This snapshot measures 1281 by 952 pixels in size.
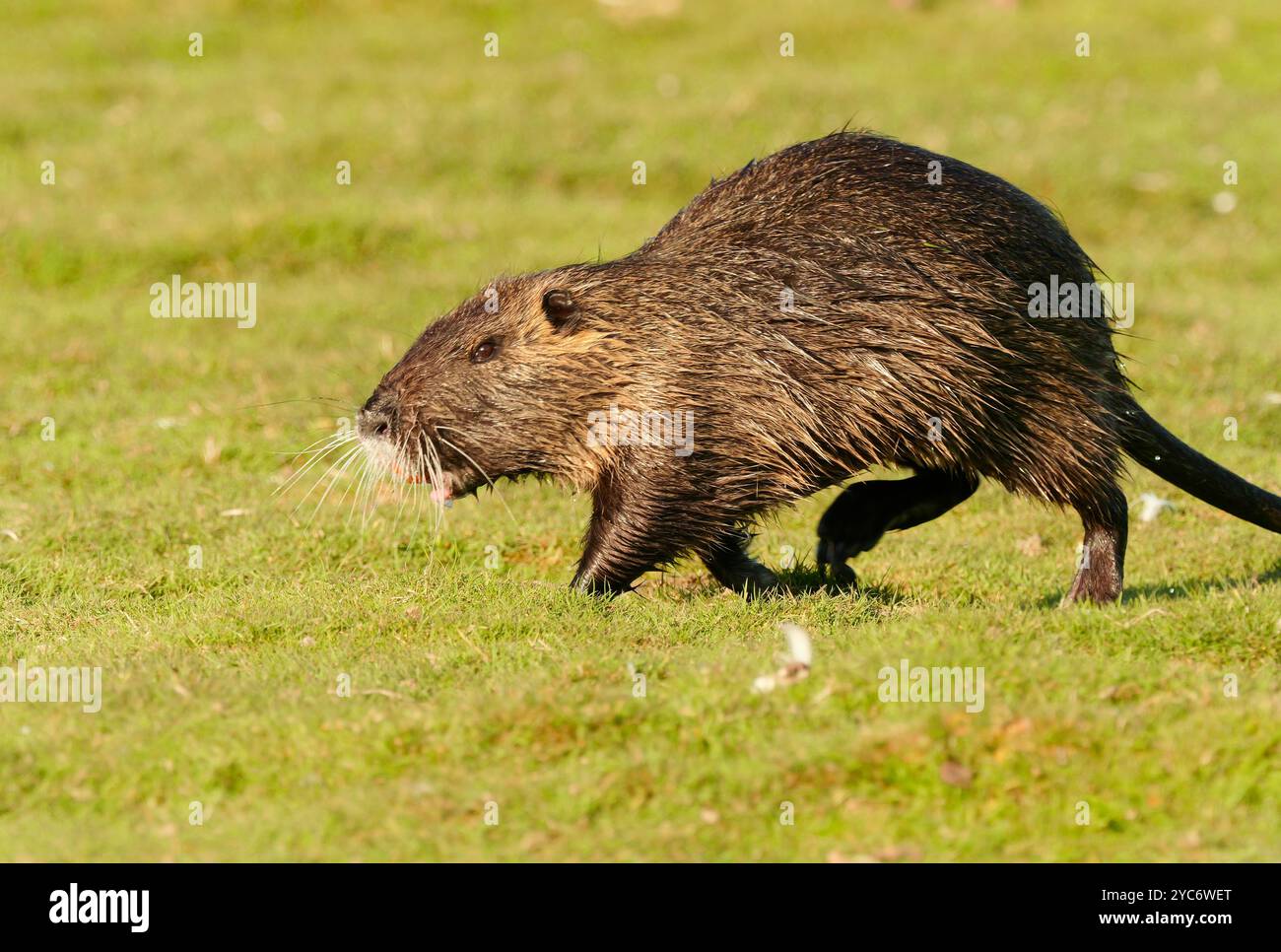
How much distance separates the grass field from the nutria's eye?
33.8 inches

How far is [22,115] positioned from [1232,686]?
39.3ft

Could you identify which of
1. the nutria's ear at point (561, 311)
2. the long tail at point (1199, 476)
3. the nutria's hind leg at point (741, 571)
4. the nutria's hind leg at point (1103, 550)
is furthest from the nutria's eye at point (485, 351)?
the long tail at point (1199, 476)

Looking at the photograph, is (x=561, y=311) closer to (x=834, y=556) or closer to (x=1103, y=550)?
(x=834, y=556)

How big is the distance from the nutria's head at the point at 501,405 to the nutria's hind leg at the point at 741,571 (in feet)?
2.02

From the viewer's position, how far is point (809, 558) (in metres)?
7.61

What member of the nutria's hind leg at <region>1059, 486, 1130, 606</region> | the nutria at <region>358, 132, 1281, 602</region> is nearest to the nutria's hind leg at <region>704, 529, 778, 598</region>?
the nutria at <region>358, 132, 1281, 602</region>

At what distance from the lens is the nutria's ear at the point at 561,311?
6.32 m

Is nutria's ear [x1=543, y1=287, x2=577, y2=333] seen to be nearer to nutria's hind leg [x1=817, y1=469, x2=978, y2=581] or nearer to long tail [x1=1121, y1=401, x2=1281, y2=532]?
nutria's hind leg [x1=817, y1=469, x2=978, y2=581]

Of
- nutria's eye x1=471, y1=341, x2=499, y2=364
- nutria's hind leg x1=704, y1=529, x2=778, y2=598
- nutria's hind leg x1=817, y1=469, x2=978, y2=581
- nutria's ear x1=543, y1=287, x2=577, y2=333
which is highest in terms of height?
nutria's ear x1=543, y1=287, x2=577, y2=333

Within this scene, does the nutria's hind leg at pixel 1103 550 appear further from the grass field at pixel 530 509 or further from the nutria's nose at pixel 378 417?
the nutria's nose at pixel 378 417

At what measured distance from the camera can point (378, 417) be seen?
6.34 meters

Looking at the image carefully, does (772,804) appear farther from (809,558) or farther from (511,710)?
(809,558)

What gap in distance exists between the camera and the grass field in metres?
4.80
